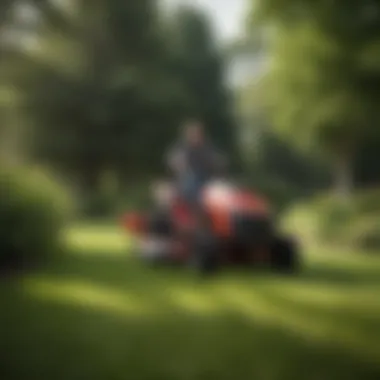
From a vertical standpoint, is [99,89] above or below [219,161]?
above

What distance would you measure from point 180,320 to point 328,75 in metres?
0.84

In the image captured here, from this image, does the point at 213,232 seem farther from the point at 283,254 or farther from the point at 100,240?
the point at 100,240

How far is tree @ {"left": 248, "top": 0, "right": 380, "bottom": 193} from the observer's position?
7.28 feet

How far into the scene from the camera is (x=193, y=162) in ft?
7.29

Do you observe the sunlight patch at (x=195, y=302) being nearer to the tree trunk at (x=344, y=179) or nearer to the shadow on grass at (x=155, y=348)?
the shadow on grass at (x=155, y=348)

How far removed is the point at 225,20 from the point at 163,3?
0.62 ft

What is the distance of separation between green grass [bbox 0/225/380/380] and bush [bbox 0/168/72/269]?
60 millimetres

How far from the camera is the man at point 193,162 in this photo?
2223 millimetres

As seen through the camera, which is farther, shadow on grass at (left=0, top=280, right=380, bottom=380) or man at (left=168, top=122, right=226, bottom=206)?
man at (left=168, top=122, right=226, bottom=206)

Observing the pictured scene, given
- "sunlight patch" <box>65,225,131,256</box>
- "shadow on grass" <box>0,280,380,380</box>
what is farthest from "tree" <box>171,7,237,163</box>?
"shadow on grass" <box>0,280,380,380</box>

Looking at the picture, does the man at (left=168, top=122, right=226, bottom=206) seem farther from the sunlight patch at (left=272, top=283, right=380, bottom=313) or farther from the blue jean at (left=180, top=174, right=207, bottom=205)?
the sunlight patch at (left=272, top=283, right=380, bottom=313)

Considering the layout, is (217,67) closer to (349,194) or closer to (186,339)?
(349,194)

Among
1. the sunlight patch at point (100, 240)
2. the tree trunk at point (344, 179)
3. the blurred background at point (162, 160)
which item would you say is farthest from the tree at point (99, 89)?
the tree trunk at point (344, 179)

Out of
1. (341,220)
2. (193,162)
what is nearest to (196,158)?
(193,162)
